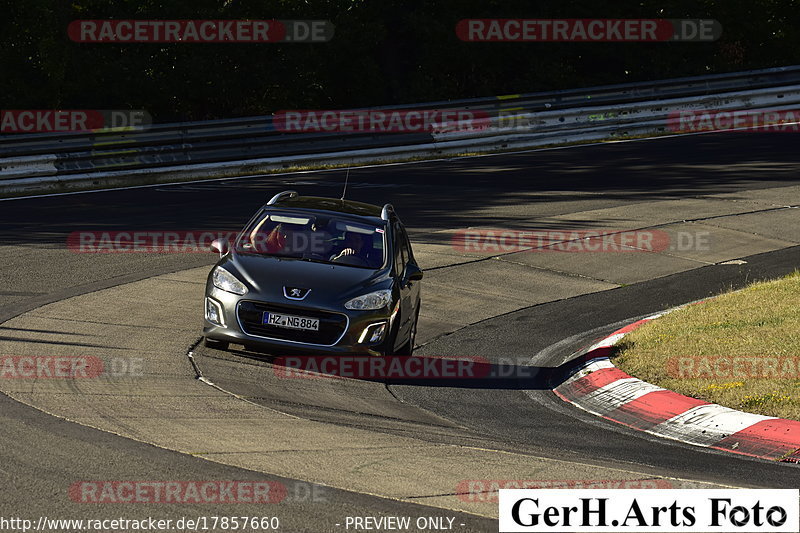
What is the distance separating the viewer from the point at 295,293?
1043cm

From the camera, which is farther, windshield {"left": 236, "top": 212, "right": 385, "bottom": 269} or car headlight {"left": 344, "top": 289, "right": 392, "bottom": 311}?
windshield {"left": 236, "top": 212, "right": 385, "bottom": 269}

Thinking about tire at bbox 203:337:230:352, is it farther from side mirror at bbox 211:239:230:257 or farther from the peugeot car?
side mirror at bbox 211:239:230:257

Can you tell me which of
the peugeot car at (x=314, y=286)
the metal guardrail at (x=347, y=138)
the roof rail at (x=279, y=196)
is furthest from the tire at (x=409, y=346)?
the metal guardrail at (x=347, y=138)

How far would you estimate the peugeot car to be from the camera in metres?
10.3

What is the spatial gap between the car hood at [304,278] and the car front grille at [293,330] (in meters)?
0.08

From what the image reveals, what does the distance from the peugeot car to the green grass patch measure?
2337mm

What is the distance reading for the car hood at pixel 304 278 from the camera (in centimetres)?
1043

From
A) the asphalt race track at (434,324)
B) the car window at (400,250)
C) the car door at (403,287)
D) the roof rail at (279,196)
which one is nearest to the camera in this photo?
the asphalt race track at (434,324)

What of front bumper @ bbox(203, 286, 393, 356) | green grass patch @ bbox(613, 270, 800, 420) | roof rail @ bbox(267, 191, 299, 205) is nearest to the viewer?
green grass patch @ bbox(613, 270, 800, 420)

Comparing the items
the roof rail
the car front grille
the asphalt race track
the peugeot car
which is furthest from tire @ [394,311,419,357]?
the roof rail

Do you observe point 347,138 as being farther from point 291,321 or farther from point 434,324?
point 291,321

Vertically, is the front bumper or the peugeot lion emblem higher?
the peugeot lion emblem

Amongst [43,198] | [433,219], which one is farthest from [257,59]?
[433,219]

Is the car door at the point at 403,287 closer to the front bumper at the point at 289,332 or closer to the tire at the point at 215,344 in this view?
the front bumper at the point at 289,332
